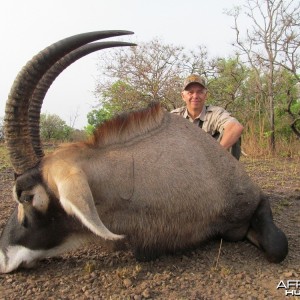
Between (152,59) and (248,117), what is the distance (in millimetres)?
6990

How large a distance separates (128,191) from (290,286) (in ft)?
5.63

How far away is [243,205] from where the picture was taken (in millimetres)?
4137

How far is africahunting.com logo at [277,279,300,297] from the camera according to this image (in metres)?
3.38

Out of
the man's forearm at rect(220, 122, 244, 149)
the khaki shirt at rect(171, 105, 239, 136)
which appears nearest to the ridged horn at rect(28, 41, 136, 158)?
the man's forearm at rect(220, 122, 244, 149)

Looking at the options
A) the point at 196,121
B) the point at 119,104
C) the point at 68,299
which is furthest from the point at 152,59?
the point at 68,299

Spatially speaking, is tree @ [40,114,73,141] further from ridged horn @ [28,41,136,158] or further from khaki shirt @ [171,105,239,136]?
ridged horn @ [28,41,136,158]

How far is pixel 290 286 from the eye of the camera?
349cm

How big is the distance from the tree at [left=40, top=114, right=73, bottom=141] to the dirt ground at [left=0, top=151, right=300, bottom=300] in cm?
2445

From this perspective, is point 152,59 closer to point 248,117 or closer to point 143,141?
point 248,117

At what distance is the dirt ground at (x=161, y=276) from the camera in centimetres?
346

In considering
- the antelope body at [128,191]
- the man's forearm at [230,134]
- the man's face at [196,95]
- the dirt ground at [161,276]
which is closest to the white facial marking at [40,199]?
the antelope body at [128,191]

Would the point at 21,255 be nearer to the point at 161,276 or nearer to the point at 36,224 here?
the point at 36,224

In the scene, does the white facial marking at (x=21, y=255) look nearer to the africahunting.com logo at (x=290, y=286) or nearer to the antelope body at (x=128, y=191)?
the antelope body at (x=128, y=191)

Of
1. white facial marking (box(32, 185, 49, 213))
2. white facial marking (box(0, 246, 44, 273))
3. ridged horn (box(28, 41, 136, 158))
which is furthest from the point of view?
ridged horn (box(28, 41, 136, 158))
